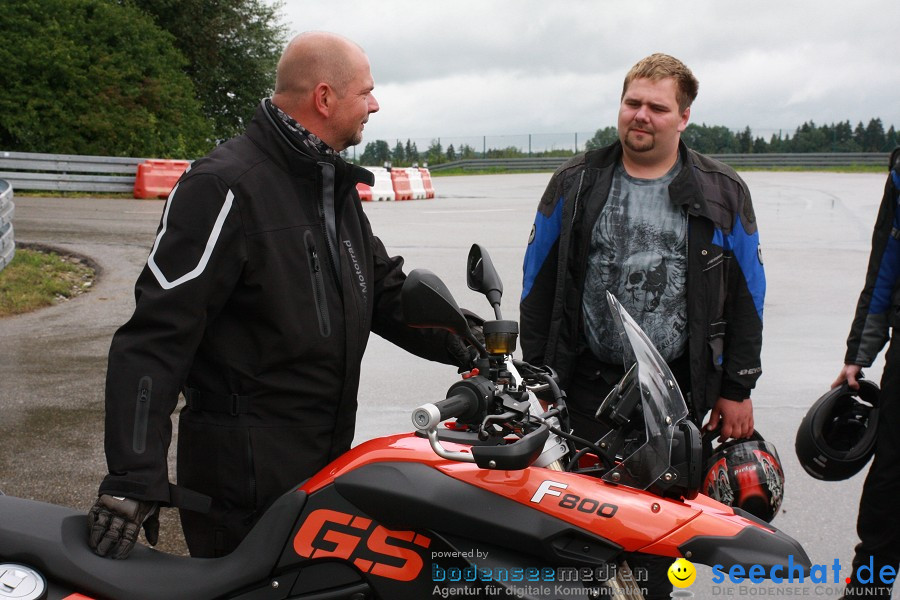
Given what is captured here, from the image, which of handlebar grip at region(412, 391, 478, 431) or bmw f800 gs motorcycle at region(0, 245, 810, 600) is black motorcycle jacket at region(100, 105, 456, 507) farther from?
handlebar grip at region(412, 391, 478, 431)

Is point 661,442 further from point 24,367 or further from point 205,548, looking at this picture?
point 24,367

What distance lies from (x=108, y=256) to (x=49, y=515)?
385 inches

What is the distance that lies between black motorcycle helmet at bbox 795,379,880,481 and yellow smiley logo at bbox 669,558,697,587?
1.79m

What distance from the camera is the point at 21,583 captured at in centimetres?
220

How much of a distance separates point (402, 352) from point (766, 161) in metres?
36.8

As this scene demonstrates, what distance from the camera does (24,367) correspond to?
6926 mm

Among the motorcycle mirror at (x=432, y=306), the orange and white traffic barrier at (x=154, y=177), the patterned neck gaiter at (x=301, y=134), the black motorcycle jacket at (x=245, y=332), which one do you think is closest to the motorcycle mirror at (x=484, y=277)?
the motorcycle mirror at (x=432, y=306)

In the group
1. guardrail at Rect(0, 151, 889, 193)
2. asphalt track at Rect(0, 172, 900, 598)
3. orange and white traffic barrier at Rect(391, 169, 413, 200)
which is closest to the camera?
asphalt track at Rect(0, 172, 900, 598)

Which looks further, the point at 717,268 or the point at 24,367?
the point at 24,367

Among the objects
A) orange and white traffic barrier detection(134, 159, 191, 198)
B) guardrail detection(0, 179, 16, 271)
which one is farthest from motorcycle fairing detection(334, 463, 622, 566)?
orange and white traffic barrier detection(134, 159, 191, 198)

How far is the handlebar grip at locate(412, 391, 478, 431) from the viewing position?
74.5 inches

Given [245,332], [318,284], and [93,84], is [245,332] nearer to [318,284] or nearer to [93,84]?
[318,284]

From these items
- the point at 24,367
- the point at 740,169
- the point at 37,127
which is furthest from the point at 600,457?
the point at 740,169

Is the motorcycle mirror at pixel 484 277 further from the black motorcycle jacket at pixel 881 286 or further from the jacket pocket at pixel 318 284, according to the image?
the black motorcycle jacket at pixel 881 286
